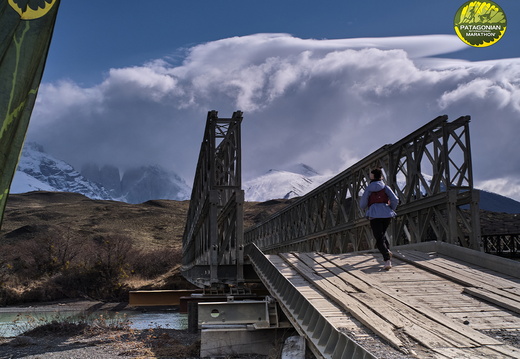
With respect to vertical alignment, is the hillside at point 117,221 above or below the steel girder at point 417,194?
→ above

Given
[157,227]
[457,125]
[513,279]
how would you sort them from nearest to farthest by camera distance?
[513,279], [457,125], [157,227]

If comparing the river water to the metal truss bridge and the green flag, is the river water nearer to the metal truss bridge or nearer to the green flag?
the metal truss bridge

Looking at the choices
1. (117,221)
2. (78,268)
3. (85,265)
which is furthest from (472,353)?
(117,221)

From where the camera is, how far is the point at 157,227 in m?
84.4

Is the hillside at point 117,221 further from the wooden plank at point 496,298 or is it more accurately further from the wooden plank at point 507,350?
the wooden plank at point 507,350

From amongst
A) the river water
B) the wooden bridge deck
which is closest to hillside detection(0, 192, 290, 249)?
the river water

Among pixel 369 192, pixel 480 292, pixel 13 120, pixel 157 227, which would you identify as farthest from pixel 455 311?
pixel 157 227

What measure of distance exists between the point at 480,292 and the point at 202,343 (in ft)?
15.2

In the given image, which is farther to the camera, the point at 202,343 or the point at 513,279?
the point at 202,343

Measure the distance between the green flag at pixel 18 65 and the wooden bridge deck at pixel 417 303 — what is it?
4.70m

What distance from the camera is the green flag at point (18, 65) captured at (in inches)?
319

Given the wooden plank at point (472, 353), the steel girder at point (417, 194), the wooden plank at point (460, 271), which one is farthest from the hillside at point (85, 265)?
the wooden plank at point (472, 353)

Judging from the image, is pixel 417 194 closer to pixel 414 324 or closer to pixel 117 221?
pixel 414 324

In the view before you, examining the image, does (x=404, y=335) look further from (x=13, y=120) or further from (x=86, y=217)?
(x=86, y=217)
